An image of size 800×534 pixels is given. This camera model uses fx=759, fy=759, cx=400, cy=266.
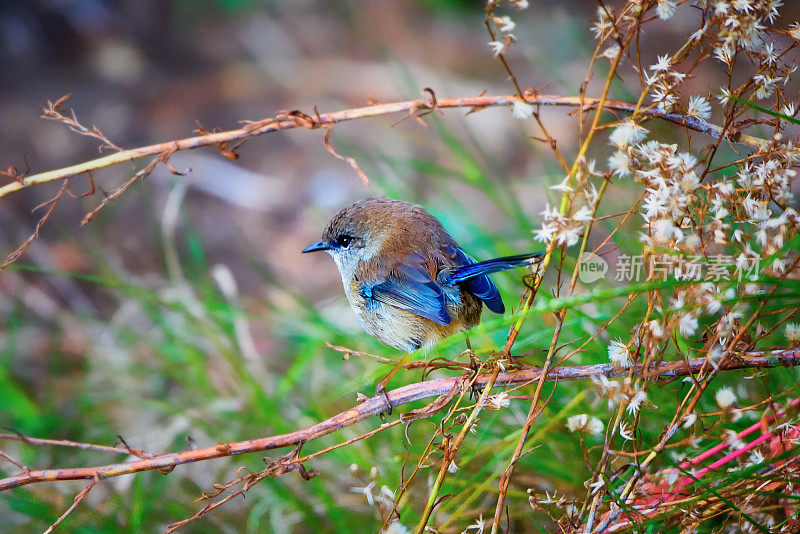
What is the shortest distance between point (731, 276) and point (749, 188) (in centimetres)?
21

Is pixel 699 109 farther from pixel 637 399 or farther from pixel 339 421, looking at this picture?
pixel 339 421

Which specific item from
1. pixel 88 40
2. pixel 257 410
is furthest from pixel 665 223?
pixel 88 40

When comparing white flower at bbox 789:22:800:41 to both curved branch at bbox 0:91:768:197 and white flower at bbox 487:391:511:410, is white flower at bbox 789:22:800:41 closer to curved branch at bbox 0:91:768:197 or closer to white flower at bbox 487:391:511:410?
curved branch at bbox 0:91:768:197

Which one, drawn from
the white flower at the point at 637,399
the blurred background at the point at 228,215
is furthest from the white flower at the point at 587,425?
the blurred background at the point at 228,215

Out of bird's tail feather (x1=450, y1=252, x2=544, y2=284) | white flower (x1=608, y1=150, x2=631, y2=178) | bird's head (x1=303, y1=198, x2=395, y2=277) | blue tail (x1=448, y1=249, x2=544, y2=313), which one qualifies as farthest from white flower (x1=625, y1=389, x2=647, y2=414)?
bird's head (x1=303, y1=198, x2=395, y2=277)

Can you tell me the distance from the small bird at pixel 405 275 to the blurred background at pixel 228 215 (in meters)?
0.36

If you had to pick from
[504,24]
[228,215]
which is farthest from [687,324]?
[228,215]

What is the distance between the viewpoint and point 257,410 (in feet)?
11.2

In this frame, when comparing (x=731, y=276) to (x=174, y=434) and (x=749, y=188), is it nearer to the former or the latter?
(x=749, y=188)

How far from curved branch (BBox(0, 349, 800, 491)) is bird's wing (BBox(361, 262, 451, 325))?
1.88 ft

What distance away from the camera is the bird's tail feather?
73.5 inches

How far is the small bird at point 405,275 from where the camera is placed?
2.50 meters

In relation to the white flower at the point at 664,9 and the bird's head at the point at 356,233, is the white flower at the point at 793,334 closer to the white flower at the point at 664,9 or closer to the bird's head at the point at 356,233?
the white flower at the point at 664,9

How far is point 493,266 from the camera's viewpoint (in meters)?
2.10
